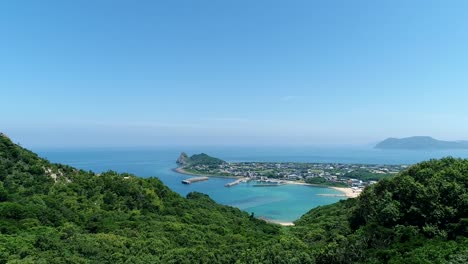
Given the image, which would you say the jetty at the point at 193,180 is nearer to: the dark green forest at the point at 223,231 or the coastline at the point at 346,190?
the coastline at the point at 346,190

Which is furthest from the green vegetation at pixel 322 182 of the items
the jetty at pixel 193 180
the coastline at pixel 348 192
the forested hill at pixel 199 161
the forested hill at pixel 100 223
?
the forested hill at pixel 199 161

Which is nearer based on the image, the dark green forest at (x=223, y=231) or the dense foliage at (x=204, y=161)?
the dark green forest at (x=223, y=231)

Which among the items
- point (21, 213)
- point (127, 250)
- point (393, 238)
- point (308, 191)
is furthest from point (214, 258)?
point (308, 191)

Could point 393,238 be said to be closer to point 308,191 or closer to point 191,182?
point 308,191

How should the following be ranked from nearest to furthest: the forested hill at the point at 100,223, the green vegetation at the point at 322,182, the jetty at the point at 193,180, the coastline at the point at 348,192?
the forested hill at the point at 100,223 → the coastline at the point at 348,192 → the green vegetation at the point at 322,182 → the jetty at the point at 193,180

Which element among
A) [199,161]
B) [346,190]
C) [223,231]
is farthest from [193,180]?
[223,231]

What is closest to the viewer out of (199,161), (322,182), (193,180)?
(322,182)

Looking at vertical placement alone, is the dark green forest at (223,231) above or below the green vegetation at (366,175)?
above

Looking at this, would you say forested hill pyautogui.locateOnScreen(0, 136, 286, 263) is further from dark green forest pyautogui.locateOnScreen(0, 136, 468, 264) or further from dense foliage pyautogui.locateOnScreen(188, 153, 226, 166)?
dense foliage pyautogui.locateOnScreen(188, 153, 226, 166)

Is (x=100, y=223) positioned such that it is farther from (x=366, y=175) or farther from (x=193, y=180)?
(x=366, y=175)

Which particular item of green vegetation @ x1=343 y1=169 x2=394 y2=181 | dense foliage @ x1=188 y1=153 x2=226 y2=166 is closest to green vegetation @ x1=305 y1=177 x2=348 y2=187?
green vegetation @ x1=343 y1=169 x2=394 y2=181
